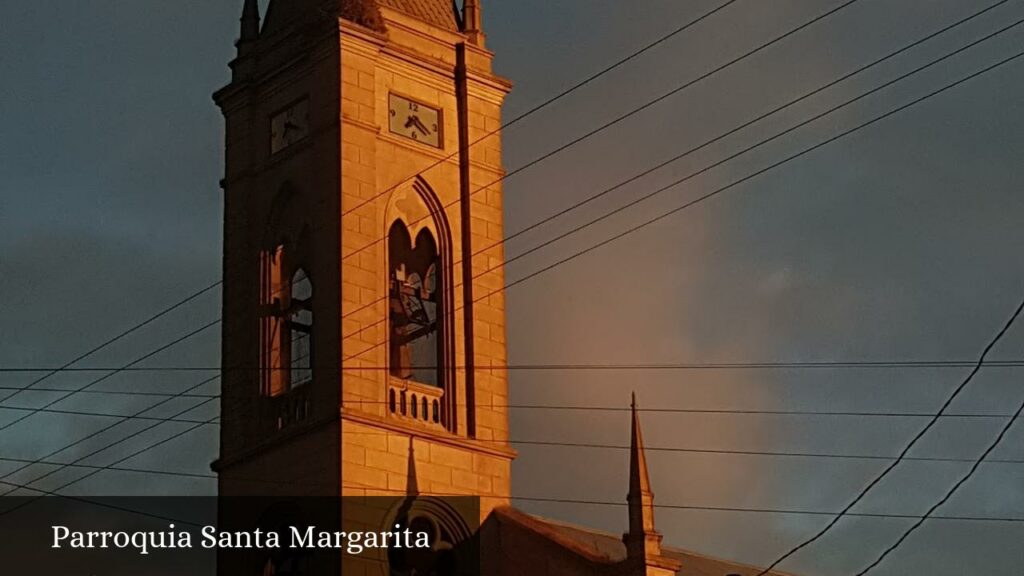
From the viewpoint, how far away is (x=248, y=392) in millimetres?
59094

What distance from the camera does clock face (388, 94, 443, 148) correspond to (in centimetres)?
5959

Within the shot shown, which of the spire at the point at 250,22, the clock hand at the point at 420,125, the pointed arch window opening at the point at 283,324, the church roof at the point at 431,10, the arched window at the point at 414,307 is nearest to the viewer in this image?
the pointed arch window opening at the point at 283,324

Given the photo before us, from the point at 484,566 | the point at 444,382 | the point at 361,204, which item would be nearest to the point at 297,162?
the point at 361,204

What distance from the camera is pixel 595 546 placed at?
58219 mm

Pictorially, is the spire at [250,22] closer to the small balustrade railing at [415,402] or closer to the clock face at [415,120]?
the clock face at [415,120]

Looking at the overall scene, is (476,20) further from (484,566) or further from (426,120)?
(484,566)

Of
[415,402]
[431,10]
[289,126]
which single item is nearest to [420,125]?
[289,126]

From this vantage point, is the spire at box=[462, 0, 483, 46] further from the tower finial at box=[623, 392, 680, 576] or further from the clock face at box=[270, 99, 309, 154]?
the tower finial at box=[623, 392, 680, 576]

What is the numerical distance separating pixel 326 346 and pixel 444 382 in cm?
323

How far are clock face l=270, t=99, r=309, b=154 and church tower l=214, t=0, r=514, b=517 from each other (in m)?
0.05

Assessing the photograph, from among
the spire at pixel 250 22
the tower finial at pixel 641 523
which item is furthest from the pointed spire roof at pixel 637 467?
the spire at pixel 250 22

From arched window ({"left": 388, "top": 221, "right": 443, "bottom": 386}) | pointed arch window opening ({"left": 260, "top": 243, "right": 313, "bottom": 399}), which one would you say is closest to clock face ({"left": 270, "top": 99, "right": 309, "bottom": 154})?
pointed arch window opening ({"left": 260, "top": 243, "right": 313, "bottom": 399})

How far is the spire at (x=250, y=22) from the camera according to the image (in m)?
62.3

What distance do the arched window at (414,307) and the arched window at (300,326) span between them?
1930mm
